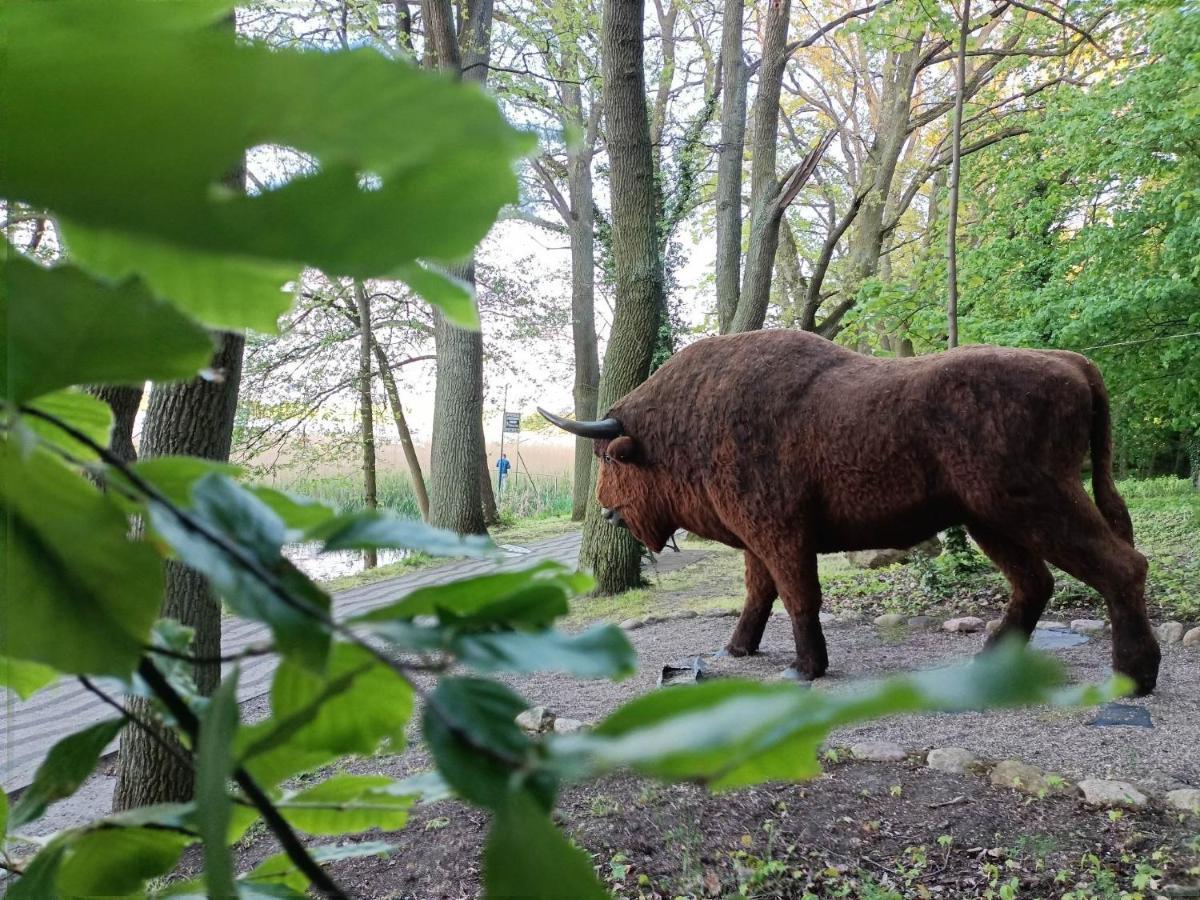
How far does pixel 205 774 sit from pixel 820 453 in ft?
10.2

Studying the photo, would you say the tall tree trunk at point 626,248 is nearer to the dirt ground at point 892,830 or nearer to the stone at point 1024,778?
the dirt ground at point 892,830

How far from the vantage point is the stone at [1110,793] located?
6.94 feet

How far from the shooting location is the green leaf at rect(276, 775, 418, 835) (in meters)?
0.42

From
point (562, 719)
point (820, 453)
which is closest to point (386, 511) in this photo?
point (562, 719)

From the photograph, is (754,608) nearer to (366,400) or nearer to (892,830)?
(892,830)

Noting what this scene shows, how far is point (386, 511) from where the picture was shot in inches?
12.1

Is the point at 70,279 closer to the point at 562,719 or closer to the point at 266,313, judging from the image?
the point at 266,313

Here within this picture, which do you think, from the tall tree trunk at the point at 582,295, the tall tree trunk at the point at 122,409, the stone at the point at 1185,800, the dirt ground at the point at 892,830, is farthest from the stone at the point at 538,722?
the tall tree trunk at the point at 582,295

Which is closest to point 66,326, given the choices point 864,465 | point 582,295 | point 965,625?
point 864,465

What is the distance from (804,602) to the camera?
3.28 meters

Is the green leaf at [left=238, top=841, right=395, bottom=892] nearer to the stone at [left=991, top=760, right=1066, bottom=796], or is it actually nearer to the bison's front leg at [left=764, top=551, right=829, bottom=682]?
the stone at [left=991, top=760, right=1066, bottom=796]

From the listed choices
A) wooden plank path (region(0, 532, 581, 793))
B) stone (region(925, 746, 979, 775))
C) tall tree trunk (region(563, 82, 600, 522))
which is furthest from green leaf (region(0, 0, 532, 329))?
tall tree trunk (region(563, 82, 600, 522))

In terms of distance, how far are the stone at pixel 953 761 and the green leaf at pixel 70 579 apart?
262cm

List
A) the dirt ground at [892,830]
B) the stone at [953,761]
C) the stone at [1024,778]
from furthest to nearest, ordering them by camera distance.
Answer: the stone at [953,761]
the stone at [1024,778]
the dirt ground at [892,830]
